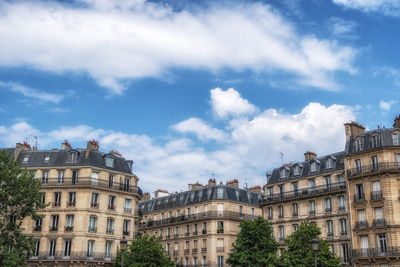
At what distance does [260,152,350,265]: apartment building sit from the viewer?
4281 cm

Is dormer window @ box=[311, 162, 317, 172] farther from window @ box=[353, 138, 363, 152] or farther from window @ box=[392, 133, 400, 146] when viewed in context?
window @ box=[392, 133, 400, 146]

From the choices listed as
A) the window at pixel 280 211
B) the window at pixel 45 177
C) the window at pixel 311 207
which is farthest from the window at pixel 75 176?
the window at pixel 311 207

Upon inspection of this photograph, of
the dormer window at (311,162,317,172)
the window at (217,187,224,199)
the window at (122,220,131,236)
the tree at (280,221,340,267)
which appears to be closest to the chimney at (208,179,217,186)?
the window at (217,187,224,199)

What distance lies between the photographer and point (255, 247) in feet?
131

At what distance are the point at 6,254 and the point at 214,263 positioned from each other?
85.5ft

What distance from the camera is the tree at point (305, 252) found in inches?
1454

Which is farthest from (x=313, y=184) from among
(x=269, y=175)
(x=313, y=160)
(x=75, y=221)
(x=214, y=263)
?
(x=75, y=221)

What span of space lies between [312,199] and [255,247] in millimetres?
9151

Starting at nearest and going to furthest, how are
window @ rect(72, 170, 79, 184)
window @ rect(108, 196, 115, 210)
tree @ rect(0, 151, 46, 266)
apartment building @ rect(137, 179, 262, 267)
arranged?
tree @ rect(0, 151, 46, 266) < window @ rect(72, 170, 79, 184) < window @ rect(108, 196, 115, 210) < apartment building @ rect(137, 179, 262, 267)

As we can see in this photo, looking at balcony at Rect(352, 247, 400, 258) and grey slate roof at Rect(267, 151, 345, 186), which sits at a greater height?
grey slate roof at Rect(267, 151, 345, 186)

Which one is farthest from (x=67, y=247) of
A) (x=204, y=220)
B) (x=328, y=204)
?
(x=328, y=204)

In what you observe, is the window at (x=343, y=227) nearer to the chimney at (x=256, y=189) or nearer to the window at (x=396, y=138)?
the window at (x=396, y=138)

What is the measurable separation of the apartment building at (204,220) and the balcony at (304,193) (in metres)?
6.90

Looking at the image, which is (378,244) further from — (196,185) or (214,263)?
(196,185)
